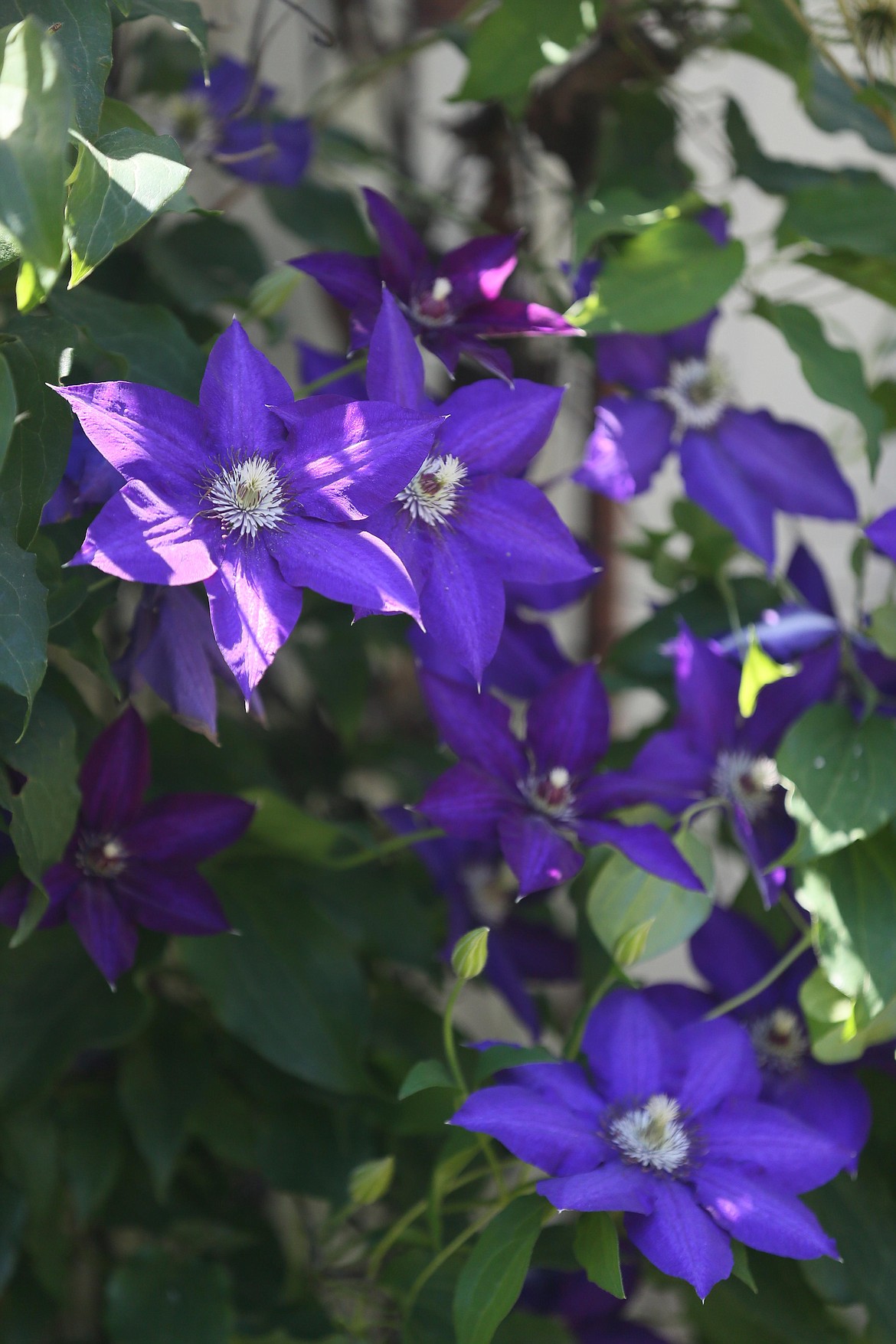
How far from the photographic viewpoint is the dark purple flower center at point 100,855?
1.75 feet

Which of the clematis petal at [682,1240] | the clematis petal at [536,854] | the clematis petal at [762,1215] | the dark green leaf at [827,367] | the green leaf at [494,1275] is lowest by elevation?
the green leaf at [494,1275]

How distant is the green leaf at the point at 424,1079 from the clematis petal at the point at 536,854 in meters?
0.08

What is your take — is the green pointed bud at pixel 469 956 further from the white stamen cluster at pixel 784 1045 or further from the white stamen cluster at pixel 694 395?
the white stamen cluster at pixel 694 395

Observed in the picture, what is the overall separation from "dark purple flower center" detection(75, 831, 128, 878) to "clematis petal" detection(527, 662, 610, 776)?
206 millimetres

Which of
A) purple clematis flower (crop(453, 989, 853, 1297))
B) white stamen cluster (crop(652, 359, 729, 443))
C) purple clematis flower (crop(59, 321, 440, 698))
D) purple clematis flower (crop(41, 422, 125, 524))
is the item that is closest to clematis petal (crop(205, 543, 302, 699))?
purple clematis flower (crop(59, 321, 440, 698))

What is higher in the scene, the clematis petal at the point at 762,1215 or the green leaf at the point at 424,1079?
the green leaf at the point at 424,1079

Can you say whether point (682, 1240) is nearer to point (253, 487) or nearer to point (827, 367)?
point (253, 487)

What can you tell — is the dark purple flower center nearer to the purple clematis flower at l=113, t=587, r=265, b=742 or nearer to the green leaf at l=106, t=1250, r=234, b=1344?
the purple clematis flower at l=113, t=587, r=265, b=742

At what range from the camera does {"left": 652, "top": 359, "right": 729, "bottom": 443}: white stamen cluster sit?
2.18 feet

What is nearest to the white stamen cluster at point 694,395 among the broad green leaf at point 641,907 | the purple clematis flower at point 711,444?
the purple clematis flower at point 711,444

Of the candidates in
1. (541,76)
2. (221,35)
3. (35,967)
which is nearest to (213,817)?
(35,967)

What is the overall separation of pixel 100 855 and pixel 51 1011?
0.14 m

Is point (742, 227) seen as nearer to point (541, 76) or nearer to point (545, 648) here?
point (541, 76)

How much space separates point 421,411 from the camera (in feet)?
1.49
